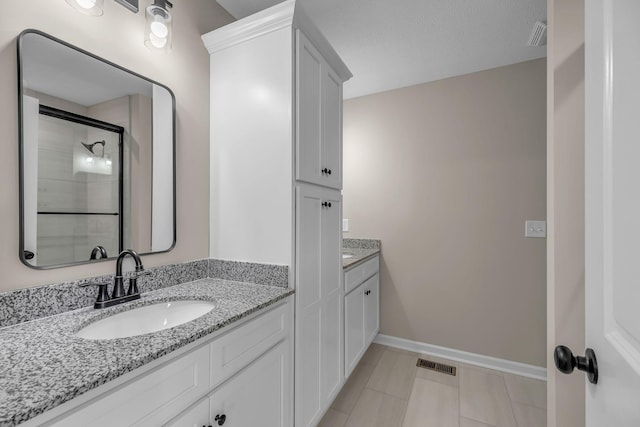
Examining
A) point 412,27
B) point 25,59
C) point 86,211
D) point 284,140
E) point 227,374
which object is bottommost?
point 227,374

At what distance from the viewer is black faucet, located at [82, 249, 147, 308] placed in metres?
1.02

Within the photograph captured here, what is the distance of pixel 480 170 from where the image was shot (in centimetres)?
230

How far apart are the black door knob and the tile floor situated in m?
1.37

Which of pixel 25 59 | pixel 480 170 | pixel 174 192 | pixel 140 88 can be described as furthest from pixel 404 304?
pixel 25 59

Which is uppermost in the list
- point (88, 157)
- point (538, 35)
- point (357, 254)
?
point (538, 35)

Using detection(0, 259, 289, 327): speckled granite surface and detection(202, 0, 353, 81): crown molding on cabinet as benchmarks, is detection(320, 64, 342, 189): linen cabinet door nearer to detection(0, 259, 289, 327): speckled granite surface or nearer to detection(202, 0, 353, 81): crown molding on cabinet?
detection(202, 0, 353, 81): crown molding on cabinet

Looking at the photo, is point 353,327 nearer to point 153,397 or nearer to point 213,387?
point 213,387

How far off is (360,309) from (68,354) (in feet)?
5.88

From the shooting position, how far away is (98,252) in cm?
109

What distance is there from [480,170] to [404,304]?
1.35 metres

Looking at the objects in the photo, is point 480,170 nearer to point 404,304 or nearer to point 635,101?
point 404,304

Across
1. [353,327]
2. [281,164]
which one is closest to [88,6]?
[281,164]

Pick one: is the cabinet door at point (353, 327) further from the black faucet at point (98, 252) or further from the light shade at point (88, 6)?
the light shade at point (88, 6)

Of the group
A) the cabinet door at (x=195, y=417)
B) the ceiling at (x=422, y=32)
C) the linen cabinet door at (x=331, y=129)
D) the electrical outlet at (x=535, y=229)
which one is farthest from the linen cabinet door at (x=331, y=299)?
the electrical outlet at (x=535, y=229)
